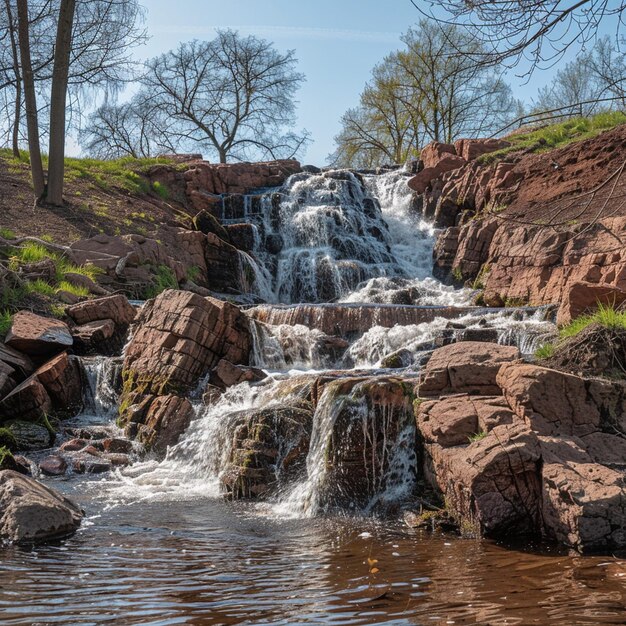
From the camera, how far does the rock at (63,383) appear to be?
1016 centimetres

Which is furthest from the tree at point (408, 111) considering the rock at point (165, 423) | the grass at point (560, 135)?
the rock at point (165, 423)

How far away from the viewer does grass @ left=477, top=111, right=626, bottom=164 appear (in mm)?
20922

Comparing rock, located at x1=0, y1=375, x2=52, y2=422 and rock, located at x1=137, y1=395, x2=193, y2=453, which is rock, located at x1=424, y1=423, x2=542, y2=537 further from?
rock, located at x1=0, y1=375, x2=52, y2=422

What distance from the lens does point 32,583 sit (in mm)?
4148

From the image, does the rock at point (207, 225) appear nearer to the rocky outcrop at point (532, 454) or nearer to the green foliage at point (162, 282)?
the green foliage at point (162, 282)

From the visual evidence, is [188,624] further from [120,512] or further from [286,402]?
[286,402]

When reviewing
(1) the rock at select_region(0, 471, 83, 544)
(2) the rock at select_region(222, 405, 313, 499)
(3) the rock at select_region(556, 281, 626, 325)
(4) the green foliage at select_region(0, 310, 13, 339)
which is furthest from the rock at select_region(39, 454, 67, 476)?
(3) the rock at select_region(556, 281, 626, 325)

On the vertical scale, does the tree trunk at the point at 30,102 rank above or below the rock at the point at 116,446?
above

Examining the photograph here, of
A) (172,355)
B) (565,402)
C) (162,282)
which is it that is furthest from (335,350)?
(565,402)

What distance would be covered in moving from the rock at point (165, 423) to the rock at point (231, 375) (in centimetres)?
73

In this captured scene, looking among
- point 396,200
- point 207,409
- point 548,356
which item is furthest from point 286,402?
point 396,200

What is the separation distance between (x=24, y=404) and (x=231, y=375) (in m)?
2.88

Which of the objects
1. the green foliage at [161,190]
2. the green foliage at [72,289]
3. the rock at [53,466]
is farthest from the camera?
the green foliage at [161,190]

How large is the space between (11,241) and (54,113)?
4010mm
